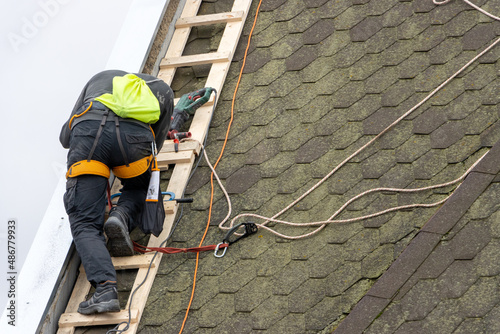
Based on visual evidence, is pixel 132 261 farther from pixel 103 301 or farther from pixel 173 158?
pixel 173 158

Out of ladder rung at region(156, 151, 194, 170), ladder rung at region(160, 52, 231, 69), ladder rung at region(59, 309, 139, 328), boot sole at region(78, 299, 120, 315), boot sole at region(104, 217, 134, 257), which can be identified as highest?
ladder rung at region(160, 52, 231, 69)

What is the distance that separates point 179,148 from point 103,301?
129cm

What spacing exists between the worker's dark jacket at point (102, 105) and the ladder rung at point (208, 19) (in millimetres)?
1208

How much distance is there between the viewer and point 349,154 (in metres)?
4.29

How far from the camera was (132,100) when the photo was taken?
4.10 m

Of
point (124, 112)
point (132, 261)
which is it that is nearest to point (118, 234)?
point (132, 261)

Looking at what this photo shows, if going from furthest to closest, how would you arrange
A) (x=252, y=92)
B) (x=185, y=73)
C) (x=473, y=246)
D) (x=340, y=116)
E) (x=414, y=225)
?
1. (x=185, y=73)
2. (x=252, y=92)
3. (x=340, y=116)
4. (x=414, y=225)
5. (x=473, y=246)

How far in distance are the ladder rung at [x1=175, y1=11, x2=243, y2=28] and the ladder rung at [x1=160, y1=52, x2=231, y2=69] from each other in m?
Answer: 0.38

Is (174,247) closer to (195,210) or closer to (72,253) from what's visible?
(195,210)

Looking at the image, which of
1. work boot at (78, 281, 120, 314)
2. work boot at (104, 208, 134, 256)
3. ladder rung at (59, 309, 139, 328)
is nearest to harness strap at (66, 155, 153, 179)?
work boot at (104, 208, 134, 256)

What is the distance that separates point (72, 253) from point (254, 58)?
2037 millimetres

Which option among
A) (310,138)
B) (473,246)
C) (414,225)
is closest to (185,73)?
(310,138)

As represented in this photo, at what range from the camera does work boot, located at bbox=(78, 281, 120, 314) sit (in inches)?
153

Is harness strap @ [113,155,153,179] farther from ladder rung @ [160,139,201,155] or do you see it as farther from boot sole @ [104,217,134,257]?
ladder rung @ [160,139,201,155]
